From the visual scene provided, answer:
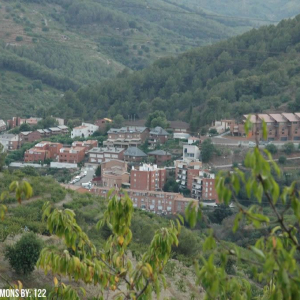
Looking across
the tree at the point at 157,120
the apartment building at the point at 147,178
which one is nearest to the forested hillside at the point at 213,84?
the tree at the point at 157,120

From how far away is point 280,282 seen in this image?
108 inches

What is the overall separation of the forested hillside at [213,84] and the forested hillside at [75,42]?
22.4 ft

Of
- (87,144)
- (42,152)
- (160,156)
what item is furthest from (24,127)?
(160,156)

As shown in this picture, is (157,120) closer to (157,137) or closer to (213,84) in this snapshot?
(157,137)

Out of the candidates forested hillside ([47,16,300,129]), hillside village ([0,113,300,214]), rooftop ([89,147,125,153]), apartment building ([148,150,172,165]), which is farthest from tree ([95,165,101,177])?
forested hillside ([47,16,300,129])

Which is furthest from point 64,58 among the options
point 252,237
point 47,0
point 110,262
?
point 110,262

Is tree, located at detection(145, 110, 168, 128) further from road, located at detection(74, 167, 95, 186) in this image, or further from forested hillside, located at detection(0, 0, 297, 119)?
forested hillside, located at detection(0, 0, 297, 119)

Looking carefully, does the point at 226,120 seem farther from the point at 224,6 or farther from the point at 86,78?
the point at 224,6

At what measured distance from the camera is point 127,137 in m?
25.8

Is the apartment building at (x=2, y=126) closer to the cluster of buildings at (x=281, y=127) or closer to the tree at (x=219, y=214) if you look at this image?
the cluster of buildings at (x=281, y=127)

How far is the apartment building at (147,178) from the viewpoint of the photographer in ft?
66.6

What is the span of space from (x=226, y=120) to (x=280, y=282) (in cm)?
2295

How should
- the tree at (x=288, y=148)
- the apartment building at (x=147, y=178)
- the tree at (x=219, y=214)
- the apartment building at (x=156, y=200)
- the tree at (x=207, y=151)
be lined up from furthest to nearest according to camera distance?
the tree at (x=207, y=151) < the tree at (x=288, y=148) < the apartment building at (x=147, y=178) < the apartment building at (x=156, y=200) < the tree at (x=219, y=214)

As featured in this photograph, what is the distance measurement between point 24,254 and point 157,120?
1956 centimetres
